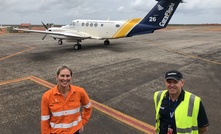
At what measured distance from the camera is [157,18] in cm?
1839

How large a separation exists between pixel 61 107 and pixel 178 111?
5.73ft

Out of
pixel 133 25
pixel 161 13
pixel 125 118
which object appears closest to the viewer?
pixel 125 118

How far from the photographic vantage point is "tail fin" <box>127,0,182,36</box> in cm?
1816

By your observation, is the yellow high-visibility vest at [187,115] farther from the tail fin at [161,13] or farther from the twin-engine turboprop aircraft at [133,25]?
the tail fin at [161,13]

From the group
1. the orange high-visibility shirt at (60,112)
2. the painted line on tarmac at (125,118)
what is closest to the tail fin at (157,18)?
the painted line on tarmac at (125,118)

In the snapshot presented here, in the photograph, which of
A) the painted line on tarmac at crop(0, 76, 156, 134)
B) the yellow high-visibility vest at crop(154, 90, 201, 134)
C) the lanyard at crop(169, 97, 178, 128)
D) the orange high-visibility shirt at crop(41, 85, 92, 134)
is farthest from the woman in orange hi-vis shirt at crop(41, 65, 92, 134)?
the painted line on tarmac at crop(0, 76, 156, 134)

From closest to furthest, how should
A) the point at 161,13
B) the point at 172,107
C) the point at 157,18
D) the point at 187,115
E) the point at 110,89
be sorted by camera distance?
1. the point at 187,115
2. the point at 172,107
3. the point at 110,89
4. the point at 161,13
5. the point at 157,18

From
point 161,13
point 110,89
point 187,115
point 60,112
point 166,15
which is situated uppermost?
point 161,13

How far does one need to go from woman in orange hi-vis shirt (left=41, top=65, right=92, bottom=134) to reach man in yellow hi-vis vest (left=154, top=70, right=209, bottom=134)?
136cm

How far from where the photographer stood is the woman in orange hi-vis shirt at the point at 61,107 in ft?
10.0

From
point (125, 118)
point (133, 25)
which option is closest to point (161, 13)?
point (133, 25)

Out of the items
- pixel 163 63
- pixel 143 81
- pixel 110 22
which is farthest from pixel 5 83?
pixel 110 22

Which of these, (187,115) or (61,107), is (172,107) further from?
(61,107)

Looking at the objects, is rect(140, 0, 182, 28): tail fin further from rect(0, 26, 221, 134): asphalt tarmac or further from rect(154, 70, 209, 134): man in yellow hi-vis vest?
rect(154, 70, 209, 134): man in yellow hi-vis vest
